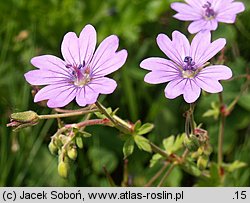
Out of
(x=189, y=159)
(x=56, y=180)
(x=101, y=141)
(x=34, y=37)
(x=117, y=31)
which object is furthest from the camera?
(x=117, y=31)

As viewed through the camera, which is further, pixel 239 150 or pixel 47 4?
pixel 47 4

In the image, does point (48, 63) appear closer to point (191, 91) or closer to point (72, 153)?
point (72, 153)

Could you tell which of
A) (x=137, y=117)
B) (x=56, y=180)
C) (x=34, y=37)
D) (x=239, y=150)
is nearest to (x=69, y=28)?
(x=34, y=37)

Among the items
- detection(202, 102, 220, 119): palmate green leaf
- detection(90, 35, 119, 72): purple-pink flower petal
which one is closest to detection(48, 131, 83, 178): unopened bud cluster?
detection(90, 35, 119, 72): purple-pink flower petal

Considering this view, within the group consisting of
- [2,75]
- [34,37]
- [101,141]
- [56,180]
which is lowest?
[56,180]

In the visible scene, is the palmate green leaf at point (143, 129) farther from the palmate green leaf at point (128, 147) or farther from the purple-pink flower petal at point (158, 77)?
the purple-pink flower petal at point (158, 77)

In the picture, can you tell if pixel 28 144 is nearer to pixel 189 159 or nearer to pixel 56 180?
pixel 56 180

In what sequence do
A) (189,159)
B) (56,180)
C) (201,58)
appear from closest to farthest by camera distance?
1. (201,58)
2. (189,159)
3. (56,180)
